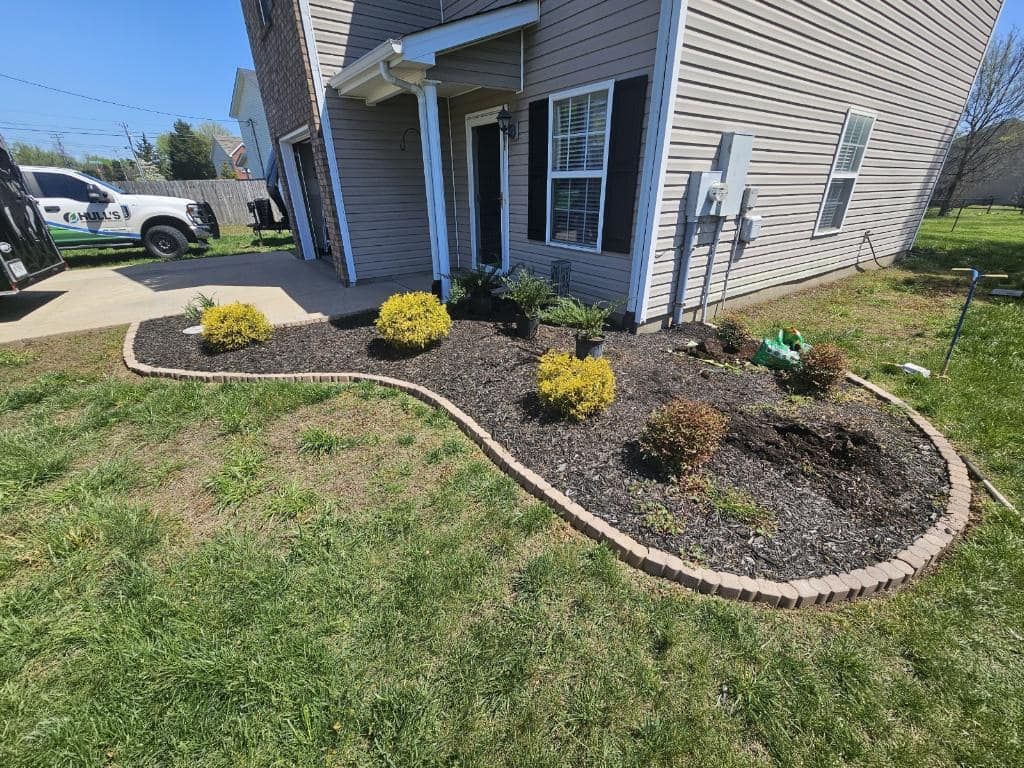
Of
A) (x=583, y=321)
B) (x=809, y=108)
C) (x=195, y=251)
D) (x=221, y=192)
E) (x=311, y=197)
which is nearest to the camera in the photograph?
(x=583, y=321)

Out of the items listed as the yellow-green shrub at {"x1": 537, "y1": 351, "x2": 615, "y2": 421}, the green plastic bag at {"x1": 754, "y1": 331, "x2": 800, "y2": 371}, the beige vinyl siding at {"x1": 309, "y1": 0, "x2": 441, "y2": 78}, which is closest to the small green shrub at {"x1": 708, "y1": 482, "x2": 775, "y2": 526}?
the yellow-green shrub at {"x1": 537, "y1": 351, "x2": 615, "y2": 421}

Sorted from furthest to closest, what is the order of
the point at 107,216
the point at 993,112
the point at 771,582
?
the point at 993,112 → the point at 107,216 → the point at 771,582

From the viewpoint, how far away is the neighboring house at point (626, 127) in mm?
4234

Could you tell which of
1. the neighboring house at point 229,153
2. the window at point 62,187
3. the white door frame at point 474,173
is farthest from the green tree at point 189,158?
the white door frame at point 474,173

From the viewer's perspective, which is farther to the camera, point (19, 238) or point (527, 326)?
point (19, 238)

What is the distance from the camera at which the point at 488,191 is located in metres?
6.85

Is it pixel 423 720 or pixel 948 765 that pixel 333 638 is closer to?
pixel 423 720

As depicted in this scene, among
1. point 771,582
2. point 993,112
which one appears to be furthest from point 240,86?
point 993,112

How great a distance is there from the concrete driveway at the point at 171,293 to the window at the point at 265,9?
13.7 feet

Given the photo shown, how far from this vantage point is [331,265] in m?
9.00

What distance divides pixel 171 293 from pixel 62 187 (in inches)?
176

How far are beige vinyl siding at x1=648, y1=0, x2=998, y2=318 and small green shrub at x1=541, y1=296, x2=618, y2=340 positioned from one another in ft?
2.74

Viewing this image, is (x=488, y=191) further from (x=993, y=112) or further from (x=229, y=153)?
(x=229, y=153)

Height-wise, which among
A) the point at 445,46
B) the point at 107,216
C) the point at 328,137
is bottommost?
the point at 107,216
